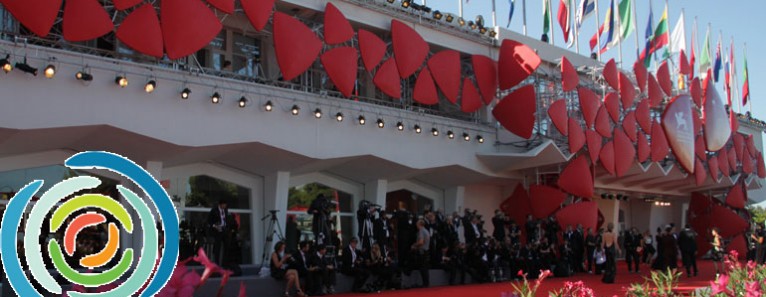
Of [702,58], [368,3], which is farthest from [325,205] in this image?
[702,58]

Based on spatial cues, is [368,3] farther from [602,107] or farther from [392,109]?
[602,107]

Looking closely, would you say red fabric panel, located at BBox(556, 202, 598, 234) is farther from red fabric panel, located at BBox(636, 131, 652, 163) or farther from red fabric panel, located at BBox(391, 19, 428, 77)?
red fabric panel, located at BBox(391, 19, 428, 77)

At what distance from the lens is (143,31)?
554 inches

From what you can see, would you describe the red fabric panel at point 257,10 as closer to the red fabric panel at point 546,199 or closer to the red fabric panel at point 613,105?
the red fabric panel at point 546,199

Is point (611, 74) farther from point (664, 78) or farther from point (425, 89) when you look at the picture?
point (425, 89)

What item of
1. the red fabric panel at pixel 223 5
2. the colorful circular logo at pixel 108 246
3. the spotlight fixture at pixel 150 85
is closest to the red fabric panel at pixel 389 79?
the red fabric panel at pixel 223 5

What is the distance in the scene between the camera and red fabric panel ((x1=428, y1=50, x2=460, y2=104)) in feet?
67.1

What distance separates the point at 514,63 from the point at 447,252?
6.91m

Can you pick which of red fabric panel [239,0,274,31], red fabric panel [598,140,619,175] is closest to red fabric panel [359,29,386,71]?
red fabric panel [239,0,274,31]

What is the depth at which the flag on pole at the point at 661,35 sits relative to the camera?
96.2 feet

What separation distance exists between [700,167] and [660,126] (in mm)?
3166

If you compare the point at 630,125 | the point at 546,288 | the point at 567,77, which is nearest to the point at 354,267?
the point at 546,288

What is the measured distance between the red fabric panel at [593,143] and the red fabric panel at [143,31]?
543 inches

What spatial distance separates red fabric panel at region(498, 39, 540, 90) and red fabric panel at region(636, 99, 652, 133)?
6317mm
